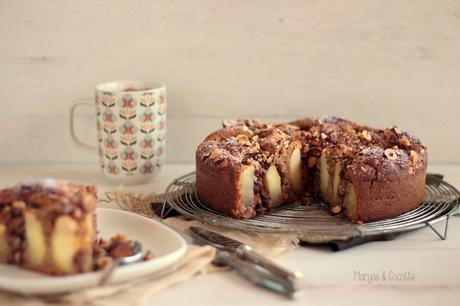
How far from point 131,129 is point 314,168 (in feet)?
1.61

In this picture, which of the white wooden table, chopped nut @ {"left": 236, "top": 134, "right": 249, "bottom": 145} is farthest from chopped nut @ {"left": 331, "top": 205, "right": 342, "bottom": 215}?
chopped nut @ {"left": 236, "top": 134, "right": 249, "bottom": 145}

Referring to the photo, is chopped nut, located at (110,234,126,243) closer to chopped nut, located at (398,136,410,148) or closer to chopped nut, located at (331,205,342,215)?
chopped nut, located at (331,205,342,215)

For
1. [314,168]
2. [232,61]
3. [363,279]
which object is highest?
[232,61]

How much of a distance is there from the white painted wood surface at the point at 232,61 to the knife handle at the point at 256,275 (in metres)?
0.75

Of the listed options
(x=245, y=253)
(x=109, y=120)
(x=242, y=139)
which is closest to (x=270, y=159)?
(x=242, y=139)

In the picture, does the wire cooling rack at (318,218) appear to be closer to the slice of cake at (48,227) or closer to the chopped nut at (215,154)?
the chopped nut at (215,154)

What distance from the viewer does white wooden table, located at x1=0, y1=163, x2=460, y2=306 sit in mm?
1116

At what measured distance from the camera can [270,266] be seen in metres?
1.14

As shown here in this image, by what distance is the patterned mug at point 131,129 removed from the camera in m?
1.67

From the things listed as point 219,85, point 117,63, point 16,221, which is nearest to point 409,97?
point 219,85

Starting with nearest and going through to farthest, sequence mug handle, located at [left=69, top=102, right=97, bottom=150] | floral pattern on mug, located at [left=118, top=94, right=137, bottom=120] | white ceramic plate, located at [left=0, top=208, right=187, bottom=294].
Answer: white ceramic plate, located at [left=0, top=208, right=187, bottom=294] < floral pattern on mug, located at [left=118, top=94, right=137, bottom=120] < mug handle, located at [left=69, top=102, right=97, bottom=150]

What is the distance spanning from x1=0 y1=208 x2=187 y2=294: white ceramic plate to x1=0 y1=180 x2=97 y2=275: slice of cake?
0.09 feet

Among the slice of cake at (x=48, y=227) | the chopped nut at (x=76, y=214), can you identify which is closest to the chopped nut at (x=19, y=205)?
the slice of cake at (x=48, y=227)

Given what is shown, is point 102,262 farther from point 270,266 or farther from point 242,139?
point 242,139
